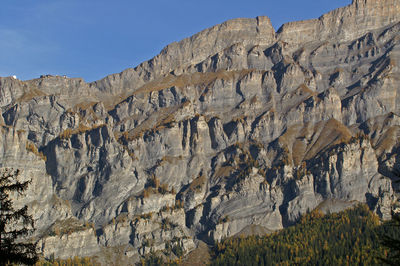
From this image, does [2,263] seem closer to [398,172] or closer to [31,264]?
[31,264]

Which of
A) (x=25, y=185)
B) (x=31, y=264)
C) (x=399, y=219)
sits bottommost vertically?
(x=31, y=264)

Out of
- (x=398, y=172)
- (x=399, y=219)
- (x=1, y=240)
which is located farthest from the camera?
(x=1, y=240)

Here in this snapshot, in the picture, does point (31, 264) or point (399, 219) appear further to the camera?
point (31, 264)

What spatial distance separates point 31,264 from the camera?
34844 mm

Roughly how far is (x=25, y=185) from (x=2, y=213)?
2.61m

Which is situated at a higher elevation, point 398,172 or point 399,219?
point 398,172

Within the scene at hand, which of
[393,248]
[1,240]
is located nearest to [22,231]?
[1,240]

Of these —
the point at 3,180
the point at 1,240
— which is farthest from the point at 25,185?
the point at 1,240

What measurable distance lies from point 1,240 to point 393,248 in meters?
23.0

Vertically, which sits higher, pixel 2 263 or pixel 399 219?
pixel 399 219

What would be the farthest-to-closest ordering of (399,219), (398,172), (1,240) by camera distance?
(1,240) < (398,172) < (399,219)

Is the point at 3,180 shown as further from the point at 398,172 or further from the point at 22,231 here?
the point at 398,172

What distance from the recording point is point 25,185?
114 ft

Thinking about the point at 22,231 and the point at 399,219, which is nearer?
the point at 399,219
